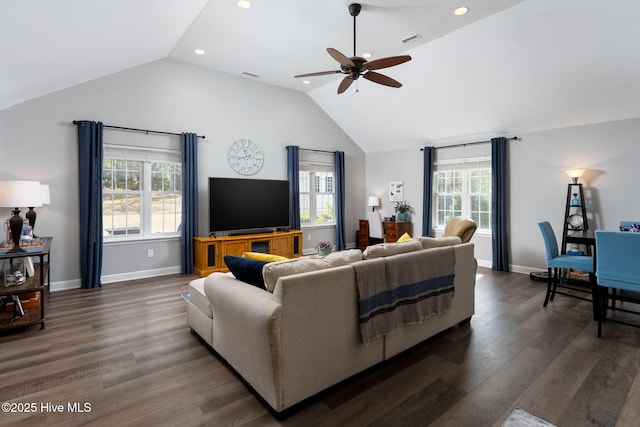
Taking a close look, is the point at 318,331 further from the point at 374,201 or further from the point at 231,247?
the point at 374,201

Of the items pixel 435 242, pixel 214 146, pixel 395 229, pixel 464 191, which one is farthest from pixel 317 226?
pixel 435 242

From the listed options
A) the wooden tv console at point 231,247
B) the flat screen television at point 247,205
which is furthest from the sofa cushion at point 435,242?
the flat screen television at point 247,205

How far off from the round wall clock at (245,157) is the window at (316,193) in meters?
1.14

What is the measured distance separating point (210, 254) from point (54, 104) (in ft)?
9.81

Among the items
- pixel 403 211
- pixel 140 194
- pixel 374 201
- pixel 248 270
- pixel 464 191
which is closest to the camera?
pixel 248 270

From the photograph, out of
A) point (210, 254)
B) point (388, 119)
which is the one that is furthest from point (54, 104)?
point (388, 119)

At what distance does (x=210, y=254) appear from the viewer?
5.38 meters

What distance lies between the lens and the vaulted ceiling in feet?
10.6

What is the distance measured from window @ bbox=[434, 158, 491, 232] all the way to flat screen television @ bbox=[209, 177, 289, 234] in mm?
3315

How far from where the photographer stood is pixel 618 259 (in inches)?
118

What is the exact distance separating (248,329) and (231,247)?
3629 millimetres

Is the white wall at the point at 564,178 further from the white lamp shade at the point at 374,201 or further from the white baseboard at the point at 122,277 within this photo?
the white baseboard at the point at 122,277

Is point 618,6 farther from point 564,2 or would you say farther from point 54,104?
point 54,104

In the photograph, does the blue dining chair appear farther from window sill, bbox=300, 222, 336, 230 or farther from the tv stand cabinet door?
window sill, bbox=300, 222, 336, 230
